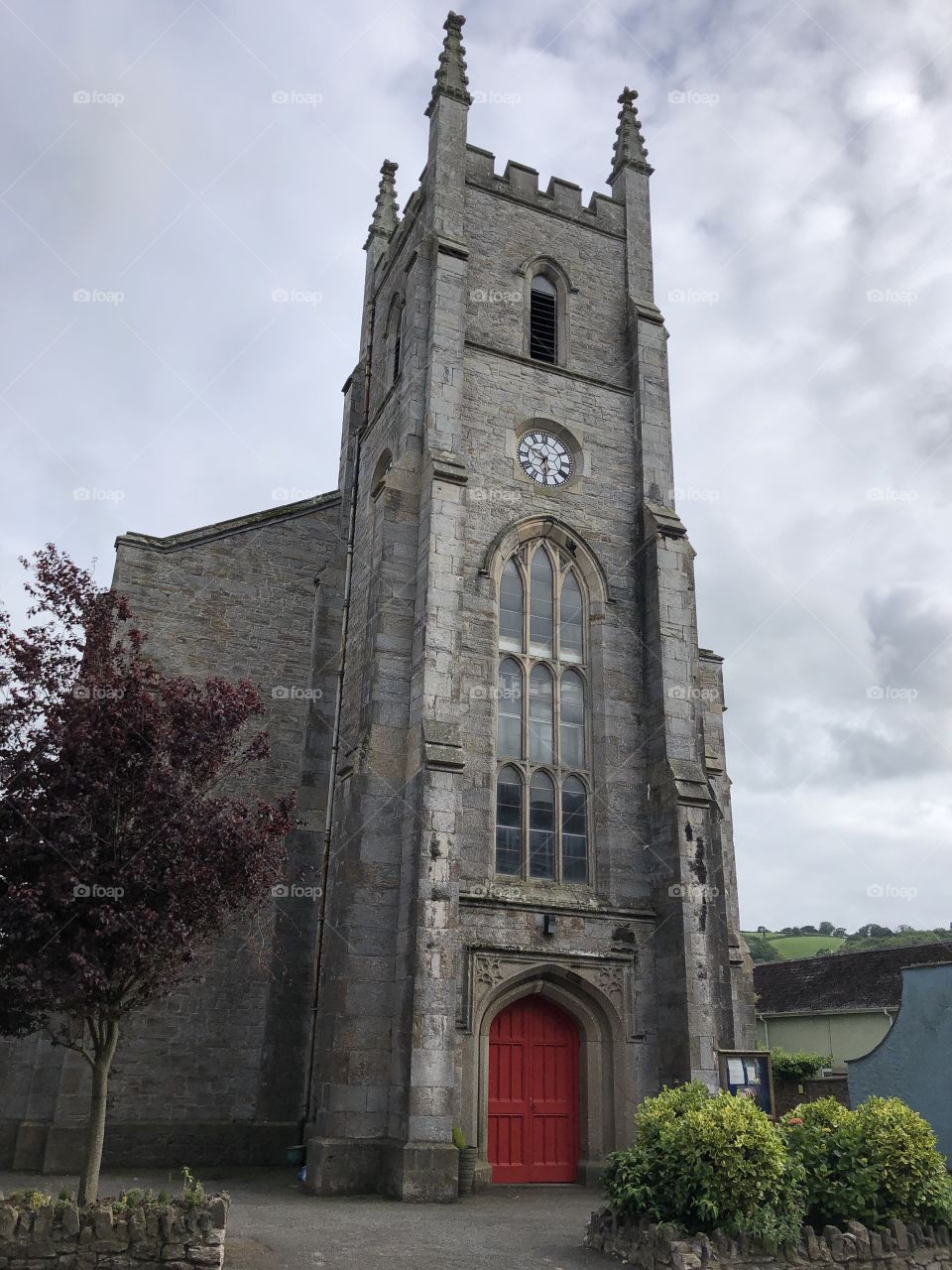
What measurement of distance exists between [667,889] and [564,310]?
39.8ft

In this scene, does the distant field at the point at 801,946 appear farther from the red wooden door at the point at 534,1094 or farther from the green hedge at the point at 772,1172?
the green hedge at the point at 772,1172

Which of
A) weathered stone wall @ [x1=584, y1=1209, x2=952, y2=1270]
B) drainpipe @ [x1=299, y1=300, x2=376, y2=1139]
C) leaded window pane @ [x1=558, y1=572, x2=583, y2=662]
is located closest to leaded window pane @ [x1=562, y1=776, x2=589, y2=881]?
leaded window pane @ [x1=558, y1=572, x2=583, y2=662]

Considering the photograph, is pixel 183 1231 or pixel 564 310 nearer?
pixel 183 1231

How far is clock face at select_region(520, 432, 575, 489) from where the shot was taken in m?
19.0

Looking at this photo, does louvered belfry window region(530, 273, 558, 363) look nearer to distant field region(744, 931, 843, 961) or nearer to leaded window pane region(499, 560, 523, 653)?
leaded window pane region(499, 560, 523, 653)

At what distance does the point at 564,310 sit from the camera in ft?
68.9

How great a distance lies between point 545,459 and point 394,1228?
519 inches

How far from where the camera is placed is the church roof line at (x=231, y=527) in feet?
63.8

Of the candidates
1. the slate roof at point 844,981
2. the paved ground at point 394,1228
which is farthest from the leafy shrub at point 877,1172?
the slate roof at point 844,981

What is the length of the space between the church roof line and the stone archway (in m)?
10.7

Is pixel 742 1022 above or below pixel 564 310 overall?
below

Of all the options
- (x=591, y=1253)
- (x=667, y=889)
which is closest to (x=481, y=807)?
(x=667, y=889)

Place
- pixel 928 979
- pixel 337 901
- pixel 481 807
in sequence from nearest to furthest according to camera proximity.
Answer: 1. pixel 337 901
2. pixel 481 807
3. pixel 928 979

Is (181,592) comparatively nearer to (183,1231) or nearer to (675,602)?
(675,602)
